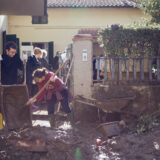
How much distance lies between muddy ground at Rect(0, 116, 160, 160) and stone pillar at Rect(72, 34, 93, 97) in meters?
1.88

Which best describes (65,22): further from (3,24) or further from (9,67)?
(9,67)

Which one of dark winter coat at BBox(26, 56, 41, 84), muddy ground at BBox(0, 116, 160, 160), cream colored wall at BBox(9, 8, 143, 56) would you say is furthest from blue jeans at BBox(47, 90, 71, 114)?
cream colored wall at BBox(9, 8, 143, 56)

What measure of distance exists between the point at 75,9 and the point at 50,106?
12.7 metres

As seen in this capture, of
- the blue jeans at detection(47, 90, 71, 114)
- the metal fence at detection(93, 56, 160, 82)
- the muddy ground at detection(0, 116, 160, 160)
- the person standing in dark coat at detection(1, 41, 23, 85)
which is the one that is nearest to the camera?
the muddy ground at detection(0, 116, 160, 160)

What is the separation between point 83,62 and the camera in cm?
827

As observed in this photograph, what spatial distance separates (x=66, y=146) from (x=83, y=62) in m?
3.22

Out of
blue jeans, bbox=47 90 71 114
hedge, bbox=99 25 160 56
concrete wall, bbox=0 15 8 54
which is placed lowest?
blue jeans, bbox=47 90 71 114

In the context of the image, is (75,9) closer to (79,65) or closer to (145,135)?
(79,65)

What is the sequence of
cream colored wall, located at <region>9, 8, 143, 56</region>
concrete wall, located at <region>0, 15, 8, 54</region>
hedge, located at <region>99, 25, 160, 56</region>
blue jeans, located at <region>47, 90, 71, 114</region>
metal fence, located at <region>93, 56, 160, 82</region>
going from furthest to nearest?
cream colored wall, located at <region>9, 8, 143, 56</region>, concrete wall, located at <region>0, 15, 8, 54</region>, hedge, located at <region>99, 25, 160, 56</region>, metal fence, located at <region>93, 56, 160, 82</region>, blue jeans, located at <region>47, 90, 71, 114</region>

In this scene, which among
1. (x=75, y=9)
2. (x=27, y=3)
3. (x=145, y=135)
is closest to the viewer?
(x=145, y=135)

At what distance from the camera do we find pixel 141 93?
810 centimetres

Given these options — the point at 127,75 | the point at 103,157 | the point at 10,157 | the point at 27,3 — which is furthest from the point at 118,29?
the point at 10,157

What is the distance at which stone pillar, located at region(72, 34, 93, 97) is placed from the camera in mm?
8258

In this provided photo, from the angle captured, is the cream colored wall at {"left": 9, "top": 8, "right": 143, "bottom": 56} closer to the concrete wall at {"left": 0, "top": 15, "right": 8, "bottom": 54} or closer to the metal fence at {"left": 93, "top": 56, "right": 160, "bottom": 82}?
the concrete wall at {"left": 0, "top": 15, "right": 8, "bottom": 54}
